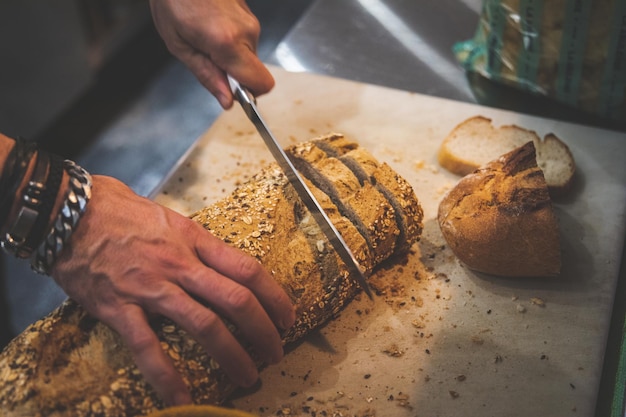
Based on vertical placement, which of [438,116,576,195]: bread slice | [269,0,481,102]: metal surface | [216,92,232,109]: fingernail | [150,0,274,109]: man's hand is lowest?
[438,116,576,195]: bread slice

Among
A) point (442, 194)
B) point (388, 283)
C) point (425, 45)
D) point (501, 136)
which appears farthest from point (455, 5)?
point (388, 283)

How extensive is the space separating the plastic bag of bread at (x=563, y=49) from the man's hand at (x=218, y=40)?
1100 mm

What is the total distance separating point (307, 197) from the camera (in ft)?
6.15

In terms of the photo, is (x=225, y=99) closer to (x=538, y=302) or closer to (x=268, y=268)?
(x=268, y=268)

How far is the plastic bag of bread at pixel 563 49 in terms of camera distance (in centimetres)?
241

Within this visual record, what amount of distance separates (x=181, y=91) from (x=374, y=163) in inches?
51.8

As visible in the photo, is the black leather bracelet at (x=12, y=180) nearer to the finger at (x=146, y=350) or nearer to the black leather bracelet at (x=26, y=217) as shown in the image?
the black leather bracelet at (x=26, y=217)

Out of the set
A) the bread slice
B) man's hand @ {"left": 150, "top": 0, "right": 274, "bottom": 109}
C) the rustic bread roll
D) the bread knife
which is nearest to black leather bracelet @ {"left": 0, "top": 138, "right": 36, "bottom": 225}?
the bread knife

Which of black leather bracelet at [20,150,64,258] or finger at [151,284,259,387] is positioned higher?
black leather bracelet at [20,150,64,258]

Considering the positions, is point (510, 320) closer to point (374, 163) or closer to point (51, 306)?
point (374, 163)

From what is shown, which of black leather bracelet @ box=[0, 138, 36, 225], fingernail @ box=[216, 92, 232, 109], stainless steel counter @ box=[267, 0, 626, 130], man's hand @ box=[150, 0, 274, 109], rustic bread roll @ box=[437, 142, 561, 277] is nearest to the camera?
black leather bracelet @ box=[0, 138, 36, 225]

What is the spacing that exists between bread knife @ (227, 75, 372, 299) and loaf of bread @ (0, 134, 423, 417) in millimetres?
35

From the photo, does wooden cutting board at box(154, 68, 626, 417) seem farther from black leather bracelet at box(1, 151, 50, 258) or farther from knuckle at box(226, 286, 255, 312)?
black leather bracelet at box(1, 151, 50, 258)

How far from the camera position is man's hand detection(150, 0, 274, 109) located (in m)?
2.09
